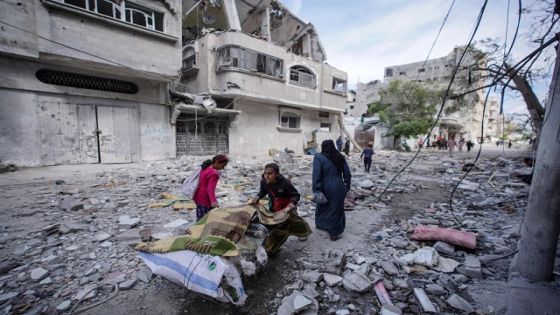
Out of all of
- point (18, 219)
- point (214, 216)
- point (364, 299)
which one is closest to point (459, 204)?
point (364, 299)

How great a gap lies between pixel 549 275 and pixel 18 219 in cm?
700

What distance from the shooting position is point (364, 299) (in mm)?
2273

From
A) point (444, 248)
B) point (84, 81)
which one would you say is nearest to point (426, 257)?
point (444, 248)

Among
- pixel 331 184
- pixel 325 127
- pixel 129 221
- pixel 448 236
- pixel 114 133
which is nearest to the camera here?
pixel 448 236

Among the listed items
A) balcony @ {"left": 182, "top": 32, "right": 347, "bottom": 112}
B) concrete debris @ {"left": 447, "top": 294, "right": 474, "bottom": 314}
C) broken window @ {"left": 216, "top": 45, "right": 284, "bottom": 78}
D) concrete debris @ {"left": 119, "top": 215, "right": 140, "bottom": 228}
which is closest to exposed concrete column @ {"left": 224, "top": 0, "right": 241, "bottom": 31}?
balcony @ {"left": 182, "top": 32, "right": 347, "bottom": 112}

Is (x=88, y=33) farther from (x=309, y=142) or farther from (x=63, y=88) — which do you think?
(x=309, y=142)

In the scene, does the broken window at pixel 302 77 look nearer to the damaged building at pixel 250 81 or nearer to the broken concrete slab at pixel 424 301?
the damaged building at pixel 250 81

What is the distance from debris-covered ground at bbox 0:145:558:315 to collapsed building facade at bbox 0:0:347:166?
3035 mm

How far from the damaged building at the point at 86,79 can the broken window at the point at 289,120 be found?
7.01m

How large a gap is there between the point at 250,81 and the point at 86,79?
6.58 meters

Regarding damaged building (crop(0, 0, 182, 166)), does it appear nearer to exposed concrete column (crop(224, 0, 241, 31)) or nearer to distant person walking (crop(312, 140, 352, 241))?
exposed concrete column (crop(224, 0, 241, 31))

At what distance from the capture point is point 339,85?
59.5ft

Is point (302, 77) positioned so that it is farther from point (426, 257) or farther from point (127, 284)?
point (127, 284)

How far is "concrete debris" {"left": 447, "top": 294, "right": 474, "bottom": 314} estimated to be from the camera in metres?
2.08
